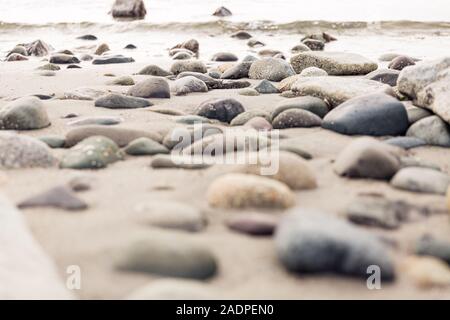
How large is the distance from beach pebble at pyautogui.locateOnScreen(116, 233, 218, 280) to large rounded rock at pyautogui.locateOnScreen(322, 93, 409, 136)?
1561 millimetres

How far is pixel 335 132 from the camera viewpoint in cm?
274

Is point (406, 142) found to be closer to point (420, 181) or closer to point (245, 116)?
point (420, 181)

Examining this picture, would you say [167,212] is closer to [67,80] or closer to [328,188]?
[328,188]

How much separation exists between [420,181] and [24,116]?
1938 millimetres

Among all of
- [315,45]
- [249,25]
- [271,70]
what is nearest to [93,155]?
[271,70]

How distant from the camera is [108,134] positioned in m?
2.48

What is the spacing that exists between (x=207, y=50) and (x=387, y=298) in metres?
7.70

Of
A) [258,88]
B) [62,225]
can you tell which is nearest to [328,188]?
[62,225]

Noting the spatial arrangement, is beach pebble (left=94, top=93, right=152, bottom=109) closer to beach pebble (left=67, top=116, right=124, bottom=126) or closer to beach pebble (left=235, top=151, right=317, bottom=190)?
beach pebble (left=67, top=116, right=124, bottom=126)

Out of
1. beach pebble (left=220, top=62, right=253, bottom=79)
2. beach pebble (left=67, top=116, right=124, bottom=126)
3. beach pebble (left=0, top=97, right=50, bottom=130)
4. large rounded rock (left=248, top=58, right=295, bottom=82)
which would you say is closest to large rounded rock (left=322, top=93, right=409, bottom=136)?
beach pebble (left=67, top=116, right=124, bottom=126)

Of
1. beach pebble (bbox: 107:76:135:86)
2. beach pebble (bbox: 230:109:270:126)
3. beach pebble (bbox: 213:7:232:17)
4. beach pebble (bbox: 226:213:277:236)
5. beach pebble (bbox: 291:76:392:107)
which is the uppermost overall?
beach pebble (bbox: 213:7:232:17)

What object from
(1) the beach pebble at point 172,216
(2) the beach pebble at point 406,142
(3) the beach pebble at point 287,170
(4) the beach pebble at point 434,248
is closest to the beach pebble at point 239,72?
(2) the beach pebble at point 406,142

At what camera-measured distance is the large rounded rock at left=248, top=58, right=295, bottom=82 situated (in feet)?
15.3

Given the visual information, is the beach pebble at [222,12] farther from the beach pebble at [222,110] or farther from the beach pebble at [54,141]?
the beach pebble at [54,141]
